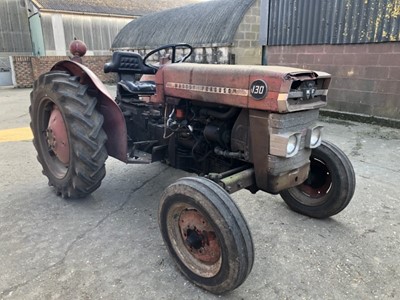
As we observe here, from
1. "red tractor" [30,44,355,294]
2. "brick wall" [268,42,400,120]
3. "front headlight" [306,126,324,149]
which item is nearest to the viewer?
"red tractor" [30,44,355,294]

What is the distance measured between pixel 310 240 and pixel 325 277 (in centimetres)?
46

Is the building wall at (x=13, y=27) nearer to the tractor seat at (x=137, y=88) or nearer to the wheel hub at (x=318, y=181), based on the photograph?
the tractor seat at (x=137, y=88)

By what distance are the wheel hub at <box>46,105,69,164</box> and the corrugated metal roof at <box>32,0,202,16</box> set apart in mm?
20578

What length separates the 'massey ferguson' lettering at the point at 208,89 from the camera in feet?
7.33

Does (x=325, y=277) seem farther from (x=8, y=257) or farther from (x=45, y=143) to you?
(x=45, y=143)

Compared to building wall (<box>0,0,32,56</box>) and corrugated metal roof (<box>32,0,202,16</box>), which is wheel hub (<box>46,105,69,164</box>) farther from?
building wall (<box>0,0,32,56</box>)

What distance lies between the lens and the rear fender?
2.99 meters

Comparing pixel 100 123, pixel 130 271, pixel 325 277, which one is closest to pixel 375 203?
pixel 325 277

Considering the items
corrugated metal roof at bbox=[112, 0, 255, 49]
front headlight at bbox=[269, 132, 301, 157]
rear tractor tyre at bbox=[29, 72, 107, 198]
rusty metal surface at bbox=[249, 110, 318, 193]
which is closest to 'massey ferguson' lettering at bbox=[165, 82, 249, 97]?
rusty metal surface at bbox=[249, 110, 318, 193]

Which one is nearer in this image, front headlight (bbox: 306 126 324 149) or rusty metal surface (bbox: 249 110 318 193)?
rusty metal surface (bbox: 249 110 318 193)

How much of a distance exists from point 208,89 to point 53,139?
1736 millimetres

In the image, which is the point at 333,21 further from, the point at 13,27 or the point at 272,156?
the point at 13,27

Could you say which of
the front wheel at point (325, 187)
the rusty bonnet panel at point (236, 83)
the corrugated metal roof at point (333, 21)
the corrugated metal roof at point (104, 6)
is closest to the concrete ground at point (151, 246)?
the front wheel at point (325, 187)

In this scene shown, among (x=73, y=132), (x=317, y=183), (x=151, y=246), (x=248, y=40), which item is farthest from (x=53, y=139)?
(x=248, y=40)
